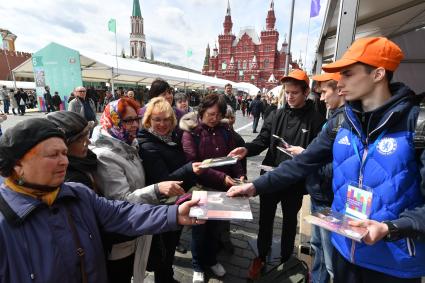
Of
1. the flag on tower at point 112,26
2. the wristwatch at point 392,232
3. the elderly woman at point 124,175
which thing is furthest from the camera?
the flag on tower at point 112,26

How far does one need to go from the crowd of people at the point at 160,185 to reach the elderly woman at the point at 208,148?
0.07m

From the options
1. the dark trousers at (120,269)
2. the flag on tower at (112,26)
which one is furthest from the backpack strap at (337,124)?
the flag on tower at (112,26)

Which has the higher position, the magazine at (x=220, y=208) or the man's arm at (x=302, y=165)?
the man's arm at (x=302, y=165)

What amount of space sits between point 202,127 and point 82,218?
1.52 metres

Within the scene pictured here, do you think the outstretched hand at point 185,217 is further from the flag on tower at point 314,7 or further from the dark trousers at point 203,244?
the flag on tower at point 314,7

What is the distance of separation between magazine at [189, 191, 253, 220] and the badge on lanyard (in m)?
0.59

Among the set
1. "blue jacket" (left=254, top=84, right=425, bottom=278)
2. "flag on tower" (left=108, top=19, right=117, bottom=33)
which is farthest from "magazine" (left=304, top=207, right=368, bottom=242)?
"flag on tower" (left=108, top=19, right=117, bottom=33)

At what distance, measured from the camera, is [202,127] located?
260 centimetres

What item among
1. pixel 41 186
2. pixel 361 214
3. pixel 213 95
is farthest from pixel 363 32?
pixel 41 186

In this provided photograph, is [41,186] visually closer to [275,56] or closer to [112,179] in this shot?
[112,179]

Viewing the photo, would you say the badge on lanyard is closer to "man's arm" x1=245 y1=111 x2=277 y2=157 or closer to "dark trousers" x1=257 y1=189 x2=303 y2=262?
"dark trousers" x1=257 y1=189 x2=303 y2=262

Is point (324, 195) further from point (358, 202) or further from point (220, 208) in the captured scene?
point (220, 208)

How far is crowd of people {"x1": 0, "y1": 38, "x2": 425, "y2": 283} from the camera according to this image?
1123 millimetres

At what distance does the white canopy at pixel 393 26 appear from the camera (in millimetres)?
3400
